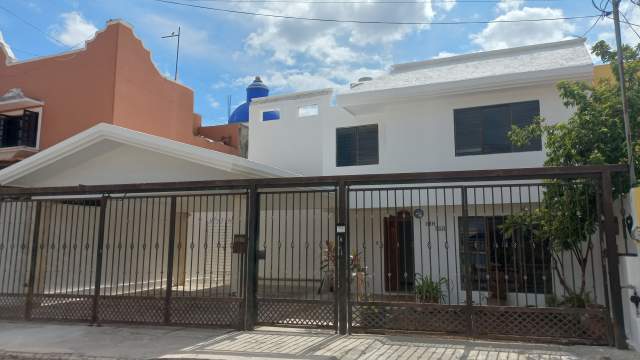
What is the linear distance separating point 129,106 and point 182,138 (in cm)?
298

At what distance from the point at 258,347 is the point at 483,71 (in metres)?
8.59

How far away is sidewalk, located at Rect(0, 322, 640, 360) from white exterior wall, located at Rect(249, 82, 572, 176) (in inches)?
216

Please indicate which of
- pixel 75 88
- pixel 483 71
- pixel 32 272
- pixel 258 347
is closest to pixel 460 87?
pixel 483 71

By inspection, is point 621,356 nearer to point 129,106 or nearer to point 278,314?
point 278,314

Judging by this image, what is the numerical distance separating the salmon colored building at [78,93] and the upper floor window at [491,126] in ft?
33.2

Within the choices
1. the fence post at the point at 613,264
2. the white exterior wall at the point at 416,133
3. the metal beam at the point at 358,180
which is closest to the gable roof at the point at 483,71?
the white exterior wall at the point at 416,133

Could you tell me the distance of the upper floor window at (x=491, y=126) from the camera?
35.0ft

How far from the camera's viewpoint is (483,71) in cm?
1143

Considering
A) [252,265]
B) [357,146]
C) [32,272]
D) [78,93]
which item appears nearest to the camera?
[252,265]

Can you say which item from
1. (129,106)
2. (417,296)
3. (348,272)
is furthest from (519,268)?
(129,106)

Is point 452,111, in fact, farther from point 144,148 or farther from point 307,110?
point 144,148

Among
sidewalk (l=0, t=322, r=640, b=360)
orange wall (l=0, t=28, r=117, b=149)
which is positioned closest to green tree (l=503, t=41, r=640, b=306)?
sidewalk (l=0, t=322, r=640, b=360)

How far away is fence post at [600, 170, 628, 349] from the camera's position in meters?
5.85

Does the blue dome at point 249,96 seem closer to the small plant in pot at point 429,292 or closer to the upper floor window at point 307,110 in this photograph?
the upper floor window at point 307,110
